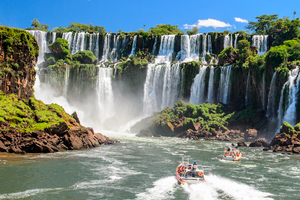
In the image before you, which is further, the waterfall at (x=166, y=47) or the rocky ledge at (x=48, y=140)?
the waterfall at (x=166, y=47)

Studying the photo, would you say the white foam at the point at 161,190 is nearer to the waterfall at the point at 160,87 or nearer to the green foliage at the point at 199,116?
the green foliage at the point at 199,116

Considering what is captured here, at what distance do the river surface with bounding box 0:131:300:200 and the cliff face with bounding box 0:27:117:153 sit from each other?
5.65 ft

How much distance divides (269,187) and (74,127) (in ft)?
65.5

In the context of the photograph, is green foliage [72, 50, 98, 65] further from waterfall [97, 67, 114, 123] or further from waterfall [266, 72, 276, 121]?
waterfall [266, 72, 276, 121]

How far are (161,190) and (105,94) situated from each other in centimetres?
4180

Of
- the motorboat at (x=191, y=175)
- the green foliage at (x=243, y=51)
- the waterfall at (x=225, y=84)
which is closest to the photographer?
the motorboat at (x=191, y=175)

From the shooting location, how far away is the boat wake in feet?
51.1

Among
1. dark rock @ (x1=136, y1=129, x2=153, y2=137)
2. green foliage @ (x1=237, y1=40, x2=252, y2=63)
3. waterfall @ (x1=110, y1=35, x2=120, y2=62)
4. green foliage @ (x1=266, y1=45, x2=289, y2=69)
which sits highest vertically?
waterfall @ (x1=110, y1=35, x2=120, y2=62)

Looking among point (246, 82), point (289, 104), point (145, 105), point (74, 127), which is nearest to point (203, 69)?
point (246, 82)

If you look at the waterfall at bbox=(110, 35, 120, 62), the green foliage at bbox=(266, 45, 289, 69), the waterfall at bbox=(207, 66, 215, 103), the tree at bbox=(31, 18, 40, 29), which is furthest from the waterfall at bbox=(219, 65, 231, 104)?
the tree at bbox=(31, 18, 40, 29)

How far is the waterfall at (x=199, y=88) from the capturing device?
50844 millimetres

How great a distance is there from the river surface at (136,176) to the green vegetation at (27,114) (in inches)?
130

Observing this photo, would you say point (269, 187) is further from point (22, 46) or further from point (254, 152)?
point (22, 46)

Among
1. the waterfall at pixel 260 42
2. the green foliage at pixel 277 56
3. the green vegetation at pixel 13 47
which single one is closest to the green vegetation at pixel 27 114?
the green vegetation at pixel 13 47
